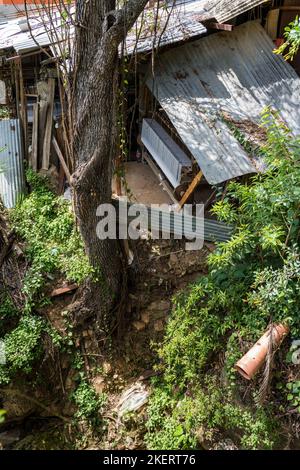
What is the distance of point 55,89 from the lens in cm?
805

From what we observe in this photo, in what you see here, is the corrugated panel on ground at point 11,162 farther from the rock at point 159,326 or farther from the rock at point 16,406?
the rock at point 159,326

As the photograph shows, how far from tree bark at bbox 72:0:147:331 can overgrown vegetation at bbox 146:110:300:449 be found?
1596 mm

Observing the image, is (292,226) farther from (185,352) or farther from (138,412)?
(138,412)

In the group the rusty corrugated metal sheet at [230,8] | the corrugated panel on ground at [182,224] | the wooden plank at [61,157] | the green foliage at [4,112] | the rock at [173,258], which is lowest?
the rock at [173,258]

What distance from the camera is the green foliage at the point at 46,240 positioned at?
665 cm

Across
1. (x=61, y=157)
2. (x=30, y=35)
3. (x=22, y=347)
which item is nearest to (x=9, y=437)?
(x=22, y=347)

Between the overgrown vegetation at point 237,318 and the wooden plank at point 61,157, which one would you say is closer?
the overgrown vegetation at point 237,318

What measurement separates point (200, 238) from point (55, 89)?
4.05 meters

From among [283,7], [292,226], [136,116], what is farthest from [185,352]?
[283,7]

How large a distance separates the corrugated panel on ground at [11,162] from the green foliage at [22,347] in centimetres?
240

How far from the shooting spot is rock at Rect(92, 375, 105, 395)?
6.59 metres

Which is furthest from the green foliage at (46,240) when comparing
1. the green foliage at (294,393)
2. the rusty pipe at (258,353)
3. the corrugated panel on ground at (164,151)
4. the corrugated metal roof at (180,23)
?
the green foliage at (294,393)

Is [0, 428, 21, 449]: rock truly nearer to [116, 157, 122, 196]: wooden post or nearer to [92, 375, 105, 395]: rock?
[92, 375, 105, 395]: rock

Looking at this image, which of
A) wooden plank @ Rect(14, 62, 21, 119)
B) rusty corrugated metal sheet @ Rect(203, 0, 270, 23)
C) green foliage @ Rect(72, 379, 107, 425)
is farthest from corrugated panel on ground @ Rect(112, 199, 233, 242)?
rusty corrugated metal sheet @ Rect(203, 0, 270, 23)
